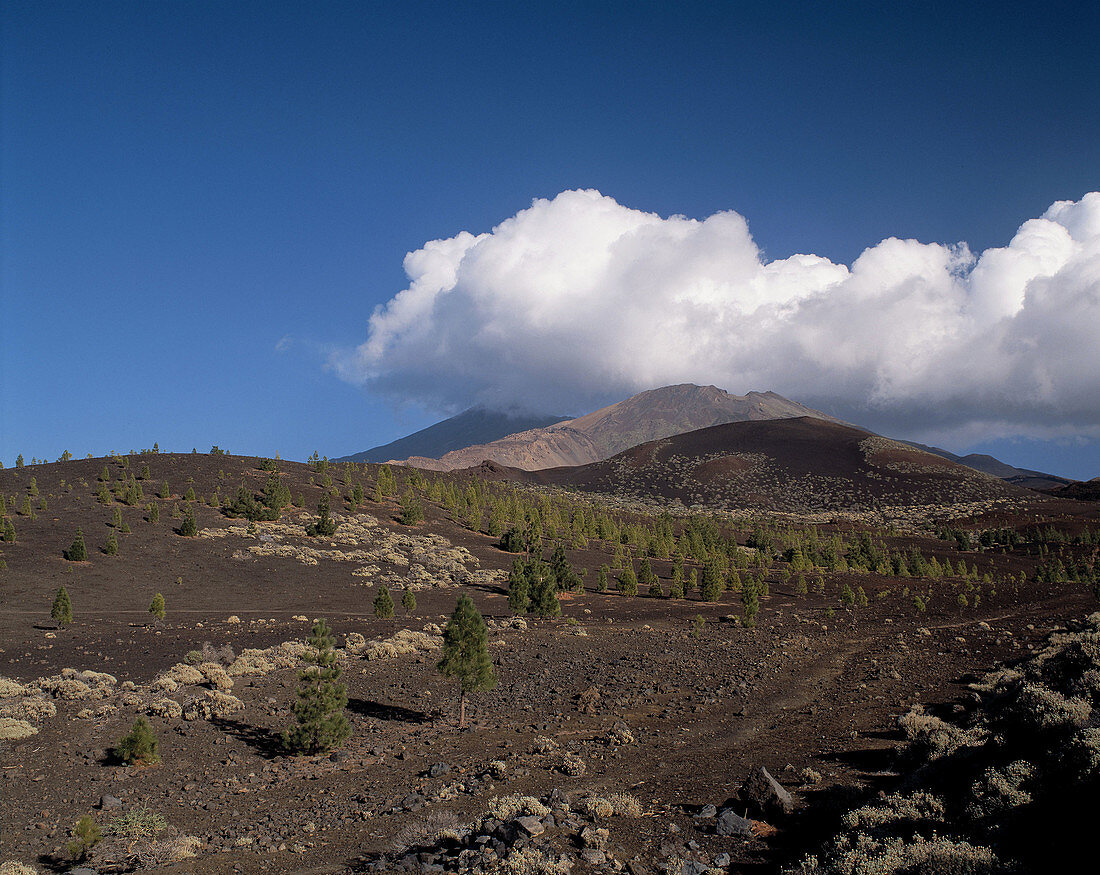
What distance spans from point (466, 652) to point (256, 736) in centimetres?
611

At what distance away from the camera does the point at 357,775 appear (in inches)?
568

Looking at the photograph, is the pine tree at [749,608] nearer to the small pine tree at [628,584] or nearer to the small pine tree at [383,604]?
the small pine tree at [628,584]

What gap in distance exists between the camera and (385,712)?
19.2 meters

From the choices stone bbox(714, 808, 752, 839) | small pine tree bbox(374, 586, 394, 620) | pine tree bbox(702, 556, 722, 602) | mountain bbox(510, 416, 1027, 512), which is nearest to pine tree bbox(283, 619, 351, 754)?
stone bbox(714, 808, 752, 839)

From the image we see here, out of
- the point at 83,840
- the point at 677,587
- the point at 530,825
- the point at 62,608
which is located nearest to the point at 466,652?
the point at 530,825

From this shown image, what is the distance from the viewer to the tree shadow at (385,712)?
61.3 ft

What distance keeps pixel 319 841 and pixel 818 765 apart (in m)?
10.9

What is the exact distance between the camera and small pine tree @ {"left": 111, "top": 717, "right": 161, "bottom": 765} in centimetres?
1420

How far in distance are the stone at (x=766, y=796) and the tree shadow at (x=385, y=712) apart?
34.8 feet

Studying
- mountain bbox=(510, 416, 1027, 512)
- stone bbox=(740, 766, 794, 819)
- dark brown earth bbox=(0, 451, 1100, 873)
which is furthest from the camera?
mountain bbox=(510, 416, 1027, 512)

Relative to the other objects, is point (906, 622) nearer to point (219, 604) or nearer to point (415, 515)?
point (219, 604)

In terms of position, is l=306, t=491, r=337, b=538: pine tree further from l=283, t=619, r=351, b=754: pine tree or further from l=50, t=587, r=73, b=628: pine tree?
l=283, t=619, r=351, b=754: pine tree

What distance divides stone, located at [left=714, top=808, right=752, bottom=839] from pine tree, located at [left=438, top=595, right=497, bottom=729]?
854 cm

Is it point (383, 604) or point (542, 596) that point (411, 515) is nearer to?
point (542, 596)
